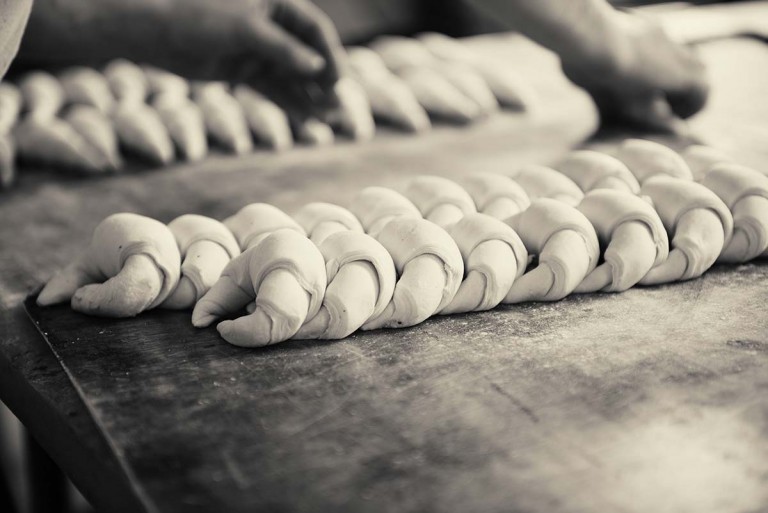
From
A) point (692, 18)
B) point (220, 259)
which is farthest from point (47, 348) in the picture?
point (692, 18)

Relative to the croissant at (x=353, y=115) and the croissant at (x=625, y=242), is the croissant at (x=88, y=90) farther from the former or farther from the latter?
the croissant at (x=625, y=242)

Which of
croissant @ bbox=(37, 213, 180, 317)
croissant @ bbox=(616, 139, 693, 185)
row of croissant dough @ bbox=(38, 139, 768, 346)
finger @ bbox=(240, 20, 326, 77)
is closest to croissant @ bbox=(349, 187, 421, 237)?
row of croissant dough @ bbox=(38, 139, 768, 346)

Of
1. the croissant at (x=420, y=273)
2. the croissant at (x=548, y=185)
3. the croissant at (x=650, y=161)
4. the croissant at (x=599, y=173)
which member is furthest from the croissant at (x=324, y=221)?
the croissant at (x=650, y=161)

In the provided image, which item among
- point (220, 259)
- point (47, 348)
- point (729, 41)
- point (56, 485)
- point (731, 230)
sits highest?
point (729, 41)

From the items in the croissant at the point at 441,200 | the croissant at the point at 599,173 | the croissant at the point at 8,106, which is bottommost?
Result: the croissant at the point at 8,106

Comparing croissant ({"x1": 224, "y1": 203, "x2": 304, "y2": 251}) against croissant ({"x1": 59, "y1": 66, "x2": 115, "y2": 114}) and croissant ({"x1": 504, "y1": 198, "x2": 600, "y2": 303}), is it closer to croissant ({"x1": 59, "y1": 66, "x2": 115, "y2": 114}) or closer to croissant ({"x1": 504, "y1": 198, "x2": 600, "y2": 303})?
croissant ({"x1": 504, "y1": 198, "x2": 600, "y2": 303})

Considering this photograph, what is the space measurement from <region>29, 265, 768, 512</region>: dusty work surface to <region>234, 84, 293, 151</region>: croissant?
3.10 feet

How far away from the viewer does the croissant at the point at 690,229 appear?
1.44m

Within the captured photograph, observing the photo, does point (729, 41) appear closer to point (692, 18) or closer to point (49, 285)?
point (692, 18)

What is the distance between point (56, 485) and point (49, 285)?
76 centimetres

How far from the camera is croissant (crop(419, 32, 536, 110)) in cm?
249

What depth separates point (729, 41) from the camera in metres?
2.93

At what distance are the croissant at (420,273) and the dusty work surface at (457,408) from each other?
31 millimetres

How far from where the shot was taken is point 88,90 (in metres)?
2.42
